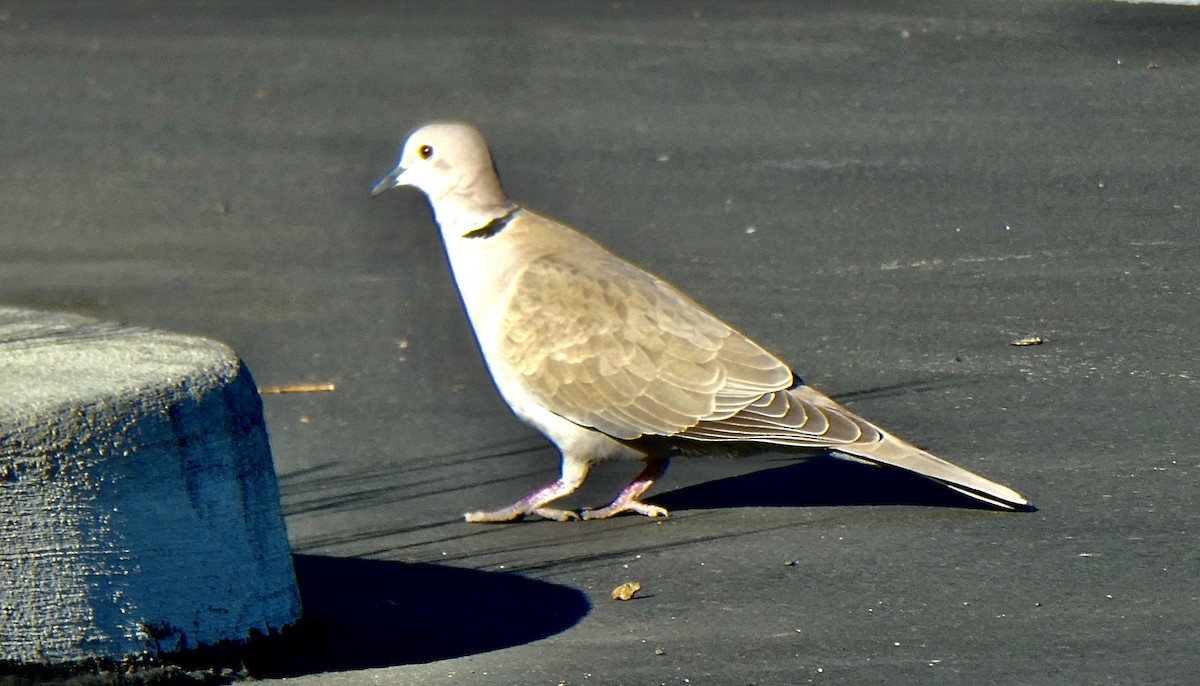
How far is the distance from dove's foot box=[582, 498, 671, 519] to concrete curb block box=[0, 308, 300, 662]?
1586mm

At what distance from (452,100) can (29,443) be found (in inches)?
329

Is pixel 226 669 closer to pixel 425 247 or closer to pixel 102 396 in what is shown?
pixel 102 396

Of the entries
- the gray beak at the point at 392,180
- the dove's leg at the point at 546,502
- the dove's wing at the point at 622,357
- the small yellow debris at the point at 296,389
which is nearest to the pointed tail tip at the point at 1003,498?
the dove's wing at the point at 622,357

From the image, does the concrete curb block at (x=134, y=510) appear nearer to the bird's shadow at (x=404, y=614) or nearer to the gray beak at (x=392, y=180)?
the bird's shadow at (x=404, y=614)

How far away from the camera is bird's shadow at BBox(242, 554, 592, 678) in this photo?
190 inches

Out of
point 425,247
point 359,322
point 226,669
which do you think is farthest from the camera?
point 425,247

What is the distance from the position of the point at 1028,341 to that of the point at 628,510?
2261 millimetres

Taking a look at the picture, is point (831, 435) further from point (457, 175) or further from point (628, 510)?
point (457, 175)

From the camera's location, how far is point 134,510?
4418 millimetres

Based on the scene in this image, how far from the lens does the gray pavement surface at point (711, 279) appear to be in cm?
502

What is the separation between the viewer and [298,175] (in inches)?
437

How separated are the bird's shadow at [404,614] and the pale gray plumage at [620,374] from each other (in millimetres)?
587

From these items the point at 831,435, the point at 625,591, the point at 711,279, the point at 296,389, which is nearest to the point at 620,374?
the point at 831,435

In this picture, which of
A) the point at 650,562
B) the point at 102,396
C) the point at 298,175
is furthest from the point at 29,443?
the point at 298,175
